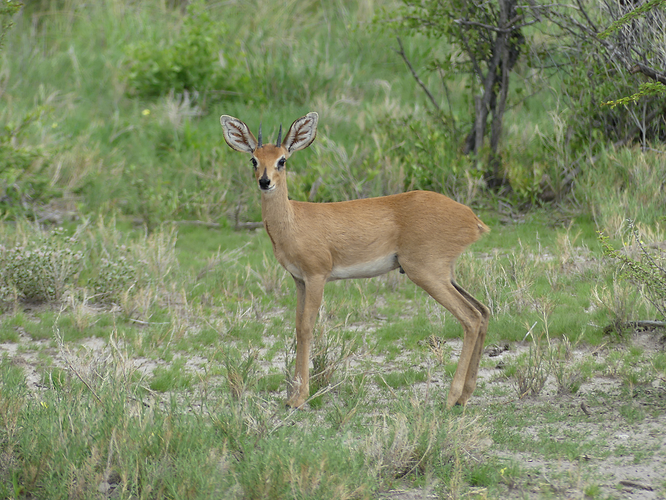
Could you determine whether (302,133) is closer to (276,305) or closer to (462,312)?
(462,312)

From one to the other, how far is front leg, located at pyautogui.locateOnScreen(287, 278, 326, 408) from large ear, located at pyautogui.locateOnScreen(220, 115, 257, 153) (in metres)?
1.15

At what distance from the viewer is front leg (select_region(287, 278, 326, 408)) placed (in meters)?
5.68

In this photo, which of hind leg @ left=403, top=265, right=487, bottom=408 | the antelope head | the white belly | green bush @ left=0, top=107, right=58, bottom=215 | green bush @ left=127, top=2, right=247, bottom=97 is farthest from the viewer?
green bush @ left=127, top=2, right=247, bottom=97

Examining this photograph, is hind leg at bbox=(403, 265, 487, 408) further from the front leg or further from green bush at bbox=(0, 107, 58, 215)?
green bush at bbox=(0, 107, 58, 215)

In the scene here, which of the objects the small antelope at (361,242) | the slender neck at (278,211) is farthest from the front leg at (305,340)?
the slender neck at (278,211)

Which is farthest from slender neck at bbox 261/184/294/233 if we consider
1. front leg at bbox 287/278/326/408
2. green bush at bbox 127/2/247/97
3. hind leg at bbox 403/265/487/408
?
green bush at bbox 127/2/247/97

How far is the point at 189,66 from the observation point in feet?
49.7

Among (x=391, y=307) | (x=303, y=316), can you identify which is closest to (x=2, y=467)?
(x=303, y=316)

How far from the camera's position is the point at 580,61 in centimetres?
1108

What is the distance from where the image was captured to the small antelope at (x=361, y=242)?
224 inches

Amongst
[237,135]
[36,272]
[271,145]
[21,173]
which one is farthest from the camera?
[21,173]

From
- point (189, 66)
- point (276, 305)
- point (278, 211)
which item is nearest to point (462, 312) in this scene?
point (278, 211)

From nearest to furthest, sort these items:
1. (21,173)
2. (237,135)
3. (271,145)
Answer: (271,145), (237,135), (21,173)

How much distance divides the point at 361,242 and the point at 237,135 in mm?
1274
